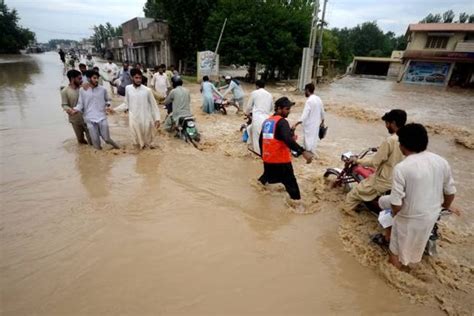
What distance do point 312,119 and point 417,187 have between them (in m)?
3.56

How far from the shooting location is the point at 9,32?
55031 millimetres

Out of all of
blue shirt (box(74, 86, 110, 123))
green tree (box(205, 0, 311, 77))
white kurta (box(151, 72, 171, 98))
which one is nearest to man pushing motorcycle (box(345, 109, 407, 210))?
blue shirt (box(74, 86, 110, 123))

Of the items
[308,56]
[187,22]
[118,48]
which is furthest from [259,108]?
[118,48]

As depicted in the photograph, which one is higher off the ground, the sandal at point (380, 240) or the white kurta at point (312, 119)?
the white kurta at point (312, 119)

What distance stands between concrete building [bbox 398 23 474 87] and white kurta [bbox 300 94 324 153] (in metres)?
26.8

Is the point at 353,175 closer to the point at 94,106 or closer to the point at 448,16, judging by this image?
the point at 94,106

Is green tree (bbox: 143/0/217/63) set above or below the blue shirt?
above

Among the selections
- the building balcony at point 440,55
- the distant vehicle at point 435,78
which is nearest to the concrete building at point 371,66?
the building balcony at point 440,55

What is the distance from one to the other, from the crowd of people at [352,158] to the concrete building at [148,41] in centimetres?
1873

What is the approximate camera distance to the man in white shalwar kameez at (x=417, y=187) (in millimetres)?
2482

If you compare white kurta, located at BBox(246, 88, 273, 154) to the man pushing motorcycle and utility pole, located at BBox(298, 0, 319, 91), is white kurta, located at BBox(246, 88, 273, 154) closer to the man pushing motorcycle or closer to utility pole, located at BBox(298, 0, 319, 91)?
the man pushing motorcycle

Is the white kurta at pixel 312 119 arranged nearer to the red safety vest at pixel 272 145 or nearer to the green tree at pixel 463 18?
the red safety vest at pixel 272 145

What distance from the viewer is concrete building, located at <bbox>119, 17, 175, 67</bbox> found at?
24.0 meters

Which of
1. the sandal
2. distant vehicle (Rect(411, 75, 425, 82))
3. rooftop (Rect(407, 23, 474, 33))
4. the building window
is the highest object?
rooftop (Rect(407, 23, 474, 33))
